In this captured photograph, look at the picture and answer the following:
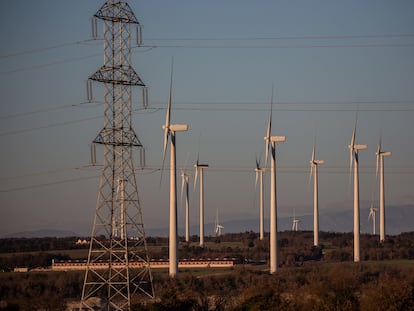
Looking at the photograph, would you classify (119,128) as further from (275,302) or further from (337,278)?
(337,278)

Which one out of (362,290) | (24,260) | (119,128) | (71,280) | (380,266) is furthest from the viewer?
(24,260)

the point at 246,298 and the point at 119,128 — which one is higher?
the point at 119,128

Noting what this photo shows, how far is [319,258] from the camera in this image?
610 feet

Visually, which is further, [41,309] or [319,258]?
[319,258]

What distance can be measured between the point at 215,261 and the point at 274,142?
117ft

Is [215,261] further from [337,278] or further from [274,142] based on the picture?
[337,278]

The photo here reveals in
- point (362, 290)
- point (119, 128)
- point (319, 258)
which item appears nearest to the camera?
point (119, 128)

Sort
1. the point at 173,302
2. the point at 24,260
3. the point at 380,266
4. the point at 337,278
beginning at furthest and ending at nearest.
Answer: the point at 24,260, the point at 380,266, the point at 337,278, the point at 173,302

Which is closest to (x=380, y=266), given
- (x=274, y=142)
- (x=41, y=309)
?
(x=274, y=142)

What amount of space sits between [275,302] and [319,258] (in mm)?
94530

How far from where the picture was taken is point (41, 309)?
95.7 m

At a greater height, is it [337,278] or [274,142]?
[274,142]

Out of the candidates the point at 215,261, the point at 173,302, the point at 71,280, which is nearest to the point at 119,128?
the point at 173,302

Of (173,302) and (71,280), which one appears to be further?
(71,280)
